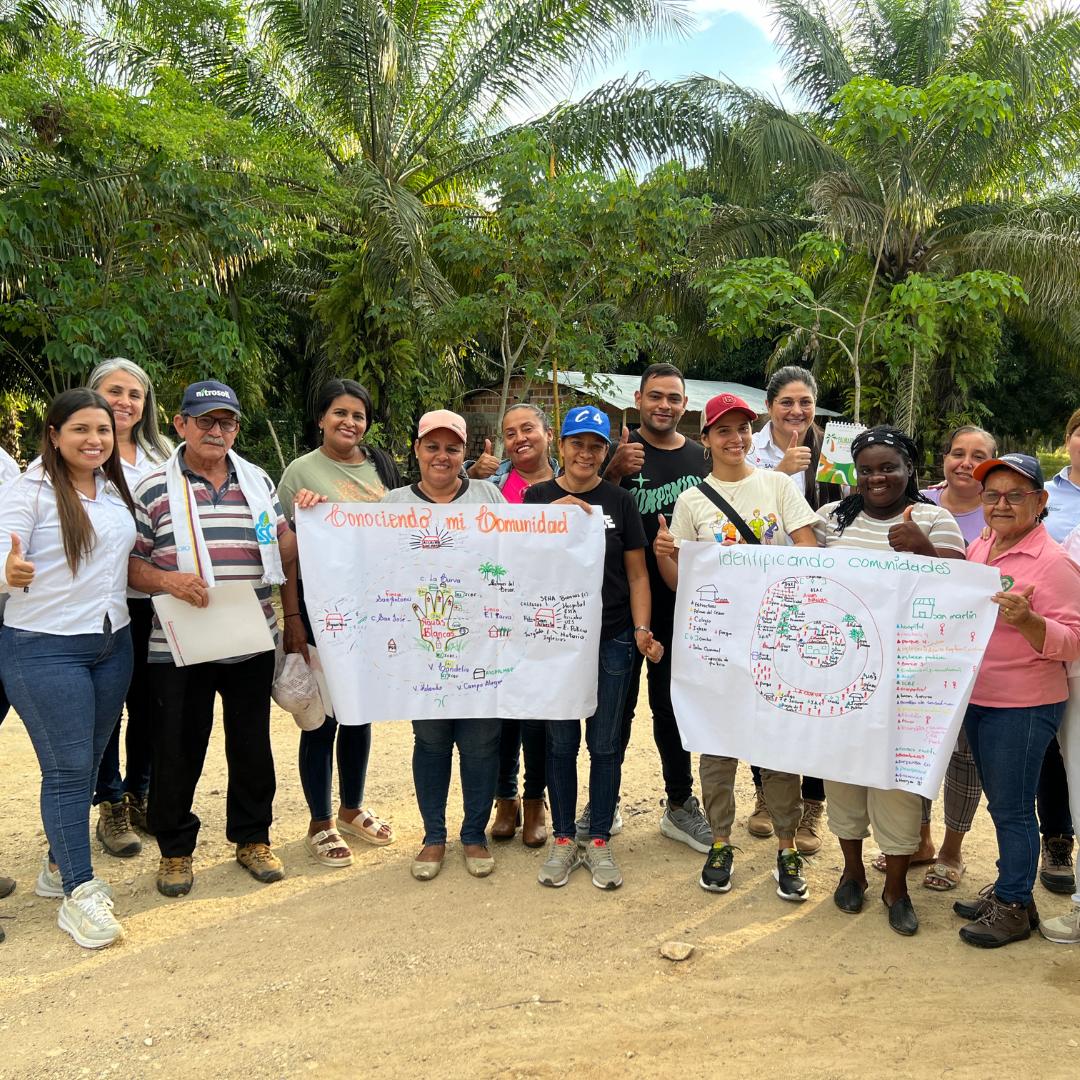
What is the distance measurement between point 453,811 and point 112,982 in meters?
2.02

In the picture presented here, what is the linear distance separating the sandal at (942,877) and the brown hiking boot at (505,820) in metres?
1.96

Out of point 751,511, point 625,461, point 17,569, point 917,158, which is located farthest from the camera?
point 917,158

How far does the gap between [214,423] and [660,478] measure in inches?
82.0

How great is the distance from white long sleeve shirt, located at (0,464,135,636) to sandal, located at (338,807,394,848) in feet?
5.65

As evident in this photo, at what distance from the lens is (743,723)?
13.0 feet

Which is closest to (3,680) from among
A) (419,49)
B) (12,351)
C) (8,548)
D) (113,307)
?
(8,548)

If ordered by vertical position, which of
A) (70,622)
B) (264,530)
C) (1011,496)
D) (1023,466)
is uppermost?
(1023,466)

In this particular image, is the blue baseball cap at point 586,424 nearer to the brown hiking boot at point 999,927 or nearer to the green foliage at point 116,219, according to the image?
the brown hiking boot at point 999,927

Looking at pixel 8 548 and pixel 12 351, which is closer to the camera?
pixel 8 548

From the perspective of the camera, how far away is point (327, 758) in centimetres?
455

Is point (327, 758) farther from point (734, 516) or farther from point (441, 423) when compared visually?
point (734, 516)

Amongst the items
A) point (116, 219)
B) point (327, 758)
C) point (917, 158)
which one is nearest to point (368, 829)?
point (327, 758)

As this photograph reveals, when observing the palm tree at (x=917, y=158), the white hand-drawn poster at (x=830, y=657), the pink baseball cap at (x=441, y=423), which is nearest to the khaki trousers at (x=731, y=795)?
the white hand-drawn poster at (x=830, y=657)

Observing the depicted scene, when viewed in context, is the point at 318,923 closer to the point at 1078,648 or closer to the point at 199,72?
the point at 1078,648
